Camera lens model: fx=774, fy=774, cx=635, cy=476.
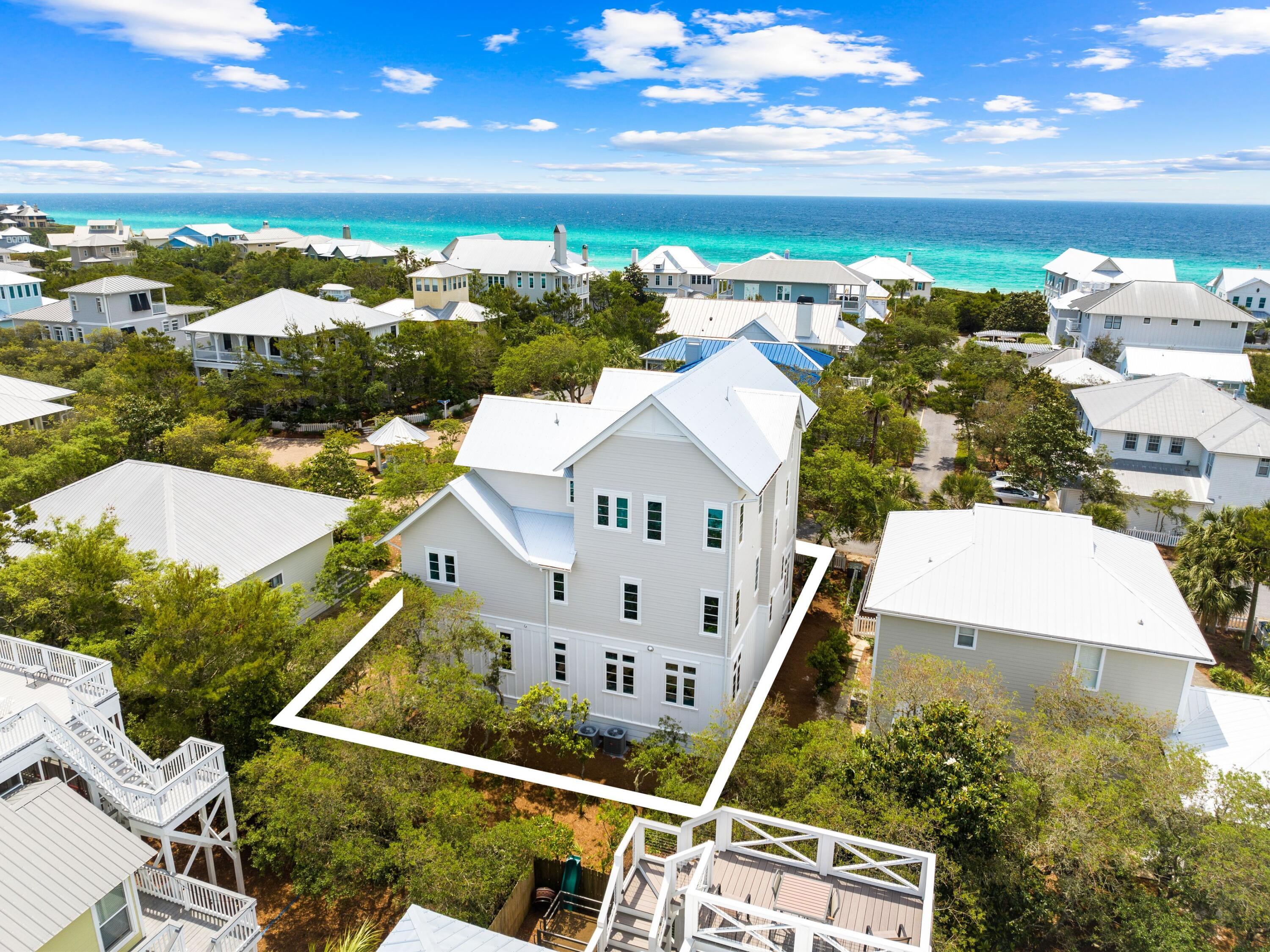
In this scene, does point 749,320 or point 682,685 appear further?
point 749,320

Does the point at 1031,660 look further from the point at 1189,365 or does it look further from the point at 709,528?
the point at 1189,365

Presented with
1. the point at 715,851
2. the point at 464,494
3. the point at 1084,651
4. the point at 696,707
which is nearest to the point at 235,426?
the point at 464,494

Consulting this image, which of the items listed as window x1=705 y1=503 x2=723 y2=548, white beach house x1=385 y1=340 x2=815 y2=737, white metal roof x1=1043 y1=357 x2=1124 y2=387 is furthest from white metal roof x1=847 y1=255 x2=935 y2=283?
window x1=705 y1=503 x2=723 y2=548

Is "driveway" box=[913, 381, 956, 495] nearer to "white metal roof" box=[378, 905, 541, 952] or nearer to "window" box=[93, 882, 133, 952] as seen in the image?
"white metal roof" box=[378, 905, 541, 952]

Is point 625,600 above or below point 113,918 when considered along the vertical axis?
above

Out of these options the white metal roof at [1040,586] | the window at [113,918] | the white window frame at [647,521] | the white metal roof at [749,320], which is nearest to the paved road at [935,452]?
the white metal roof at [749,320]

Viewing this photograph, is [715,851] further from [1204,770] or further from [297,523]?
[297,523]

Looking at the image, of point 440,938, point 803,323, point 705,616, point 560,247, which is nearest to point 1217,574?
point 705,616
